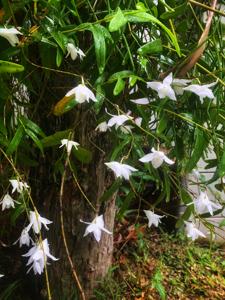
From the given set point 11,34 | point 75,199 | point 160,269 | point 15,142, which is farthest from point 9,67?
point 160,269

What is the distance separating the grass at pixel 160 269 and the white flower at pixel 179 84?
2.27ft

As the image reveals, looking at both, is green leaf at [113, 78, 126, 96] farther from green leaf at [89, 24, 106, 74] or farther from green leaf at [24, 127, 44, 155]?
green leaf at [24, 127, 44, 155]

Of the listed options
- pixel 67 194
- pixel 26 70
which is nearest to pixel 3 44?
pixel 26 70

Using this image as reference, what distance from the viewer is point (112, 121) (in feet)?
2.51

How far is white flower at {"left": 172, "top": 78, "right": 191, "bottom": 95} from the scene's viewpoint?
75 cm

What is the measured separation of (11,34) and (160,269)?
1001mm

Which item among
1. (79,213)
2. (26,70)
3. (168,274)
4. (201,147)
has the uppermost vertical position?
(26,70)

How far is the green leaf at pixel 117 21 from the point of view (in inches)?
24.6

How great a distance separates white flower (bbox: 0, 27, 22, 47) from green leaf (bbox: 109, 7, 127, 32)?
0.46ft

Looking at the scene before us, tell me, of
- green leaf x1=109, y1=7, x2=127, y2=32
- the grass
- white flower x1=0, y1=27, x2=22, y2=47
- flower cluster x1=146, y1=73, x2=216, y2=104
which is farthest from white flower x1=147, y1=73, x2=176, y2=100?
the grass

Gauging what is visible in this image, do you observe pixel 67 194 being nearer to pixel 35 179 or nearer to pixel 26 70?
pixel 35 179

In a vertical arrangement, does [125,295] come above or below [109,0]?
below

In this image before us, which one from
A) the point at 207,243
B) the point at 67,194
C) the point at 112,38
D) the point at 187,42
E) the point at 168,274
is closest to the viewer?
the point at 112,38

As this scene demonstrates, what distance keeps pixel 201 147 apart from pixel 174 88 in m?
0.11
